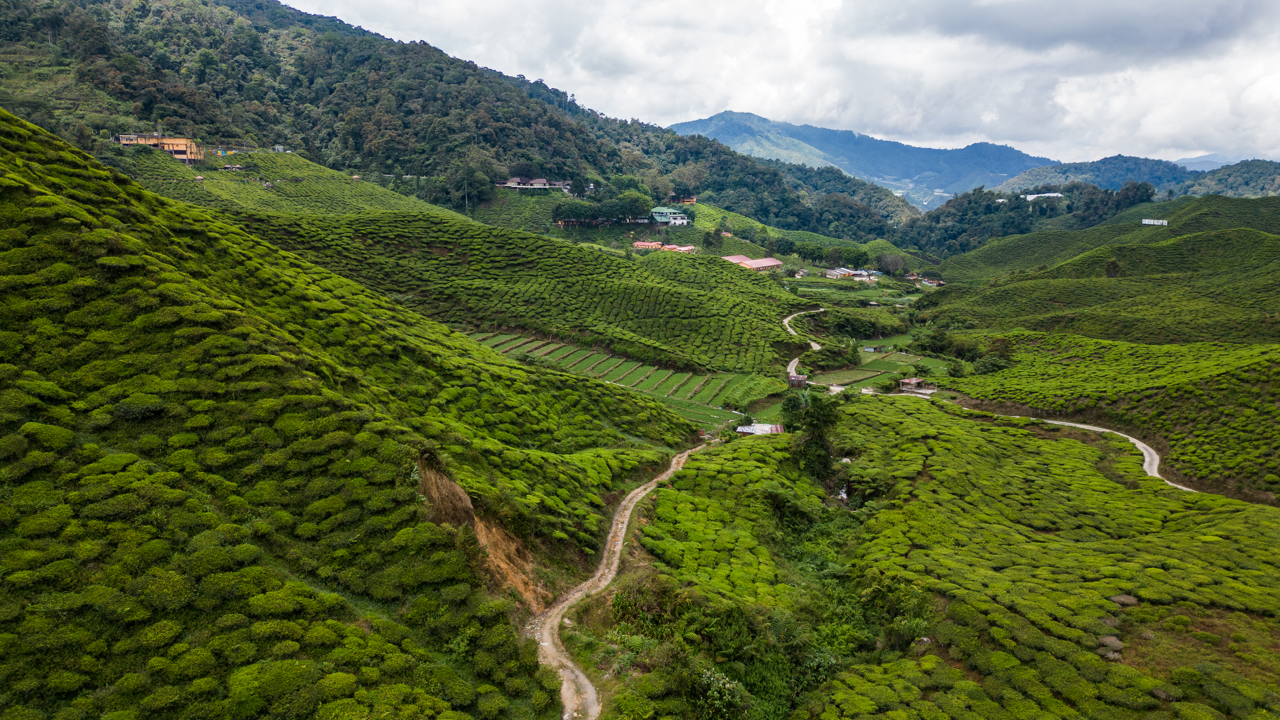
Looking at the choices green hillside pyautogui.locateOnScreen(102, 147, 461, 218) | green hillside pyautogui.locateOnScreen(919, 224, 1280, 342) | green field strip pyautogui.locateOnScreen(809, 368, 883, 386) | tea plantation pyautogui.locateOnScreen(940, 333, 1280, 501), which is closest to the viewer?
tea plantation pyautogui.locateOnScreen(940, 333, 1280, 501)

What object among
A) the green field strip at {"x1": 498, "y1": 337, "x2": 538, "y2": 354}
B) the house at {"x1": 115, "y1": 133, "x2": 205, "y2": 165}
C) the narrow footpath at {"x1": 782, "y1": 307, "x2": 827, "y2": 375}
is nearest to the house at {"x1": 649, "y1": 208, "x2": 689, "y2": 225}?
the narrow footpath at {"x1": 782, "y1": 307, "x2": 827, "y2": 375}

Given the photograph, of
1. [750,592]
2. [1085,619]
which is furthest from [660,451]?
[1085,619]

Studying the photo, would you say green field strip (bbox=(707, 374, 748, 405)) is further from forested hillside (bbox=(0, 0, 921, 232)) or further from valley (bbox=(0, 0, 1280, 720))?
forested hillside (bbox=(0, 0, 921, 232))

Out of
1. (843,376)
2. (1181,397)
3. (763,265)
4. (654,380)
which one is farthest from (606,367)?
(763,265)

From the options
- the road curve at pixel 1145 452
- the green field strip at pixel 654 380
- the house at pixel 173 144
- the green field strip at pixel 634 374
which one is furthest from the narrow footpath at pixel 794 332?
the house at pixel 173 144

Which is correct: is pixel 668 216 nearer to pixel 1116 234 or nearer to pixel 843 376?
pixel 843 376

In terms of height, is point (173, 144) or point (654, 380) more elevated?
point (173, 144)

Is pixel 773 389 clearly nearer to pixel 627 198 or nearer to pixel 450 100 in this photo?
pixel 627 198
